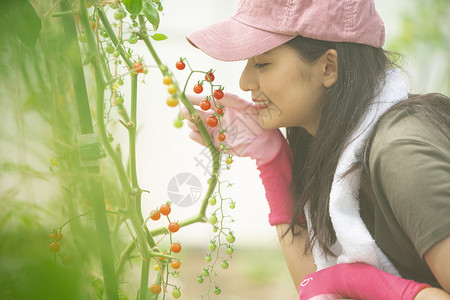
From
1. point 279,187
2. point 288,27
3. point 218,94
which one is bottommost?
point 279,187

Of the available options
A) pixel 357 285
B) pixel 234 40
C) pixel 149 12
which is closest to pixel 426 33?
pixel 234 40

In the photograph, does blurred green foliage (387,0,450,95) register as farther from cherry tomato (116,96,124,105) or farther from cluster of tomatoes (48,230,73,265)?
cluster of tomatoes (48,230,73,265)

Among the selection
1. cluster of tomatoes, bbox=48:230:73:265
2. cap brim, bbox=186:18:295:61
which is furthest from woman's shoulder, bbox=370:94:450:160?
cluster of tomatoes, bbox=48:230:73:265

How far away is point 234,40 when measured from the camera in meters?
0.94

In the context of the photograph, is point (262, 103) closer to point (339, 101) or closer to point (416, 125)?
point (339, 101)

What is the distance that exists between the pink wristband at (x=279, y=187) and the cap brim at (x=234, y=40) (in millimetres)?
272

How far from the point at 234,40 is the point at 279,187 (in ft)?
1.13

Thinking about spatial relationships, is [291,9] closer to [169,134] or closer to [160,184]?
[160,184]

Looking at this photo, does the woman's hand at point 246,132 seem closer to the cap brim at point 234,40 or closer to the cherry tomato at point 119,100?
the cap brim at point 234,40

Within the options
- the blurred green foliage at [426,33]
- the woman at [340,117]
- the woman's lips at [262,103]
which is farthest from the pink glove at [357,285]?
the blurred green foliage at [426,33]

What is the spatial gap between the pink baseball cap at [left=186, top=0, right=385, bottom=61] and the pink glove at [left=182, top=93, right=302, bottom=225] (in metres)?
0.13

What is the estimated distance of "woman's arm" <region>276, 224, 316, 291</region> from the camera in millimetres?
1111

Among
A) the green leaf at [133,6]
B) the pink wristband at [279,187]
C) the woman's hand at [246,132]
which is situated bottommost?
the pink wristband at [279,187]

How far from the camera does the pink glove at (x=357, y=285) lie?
0.79m
